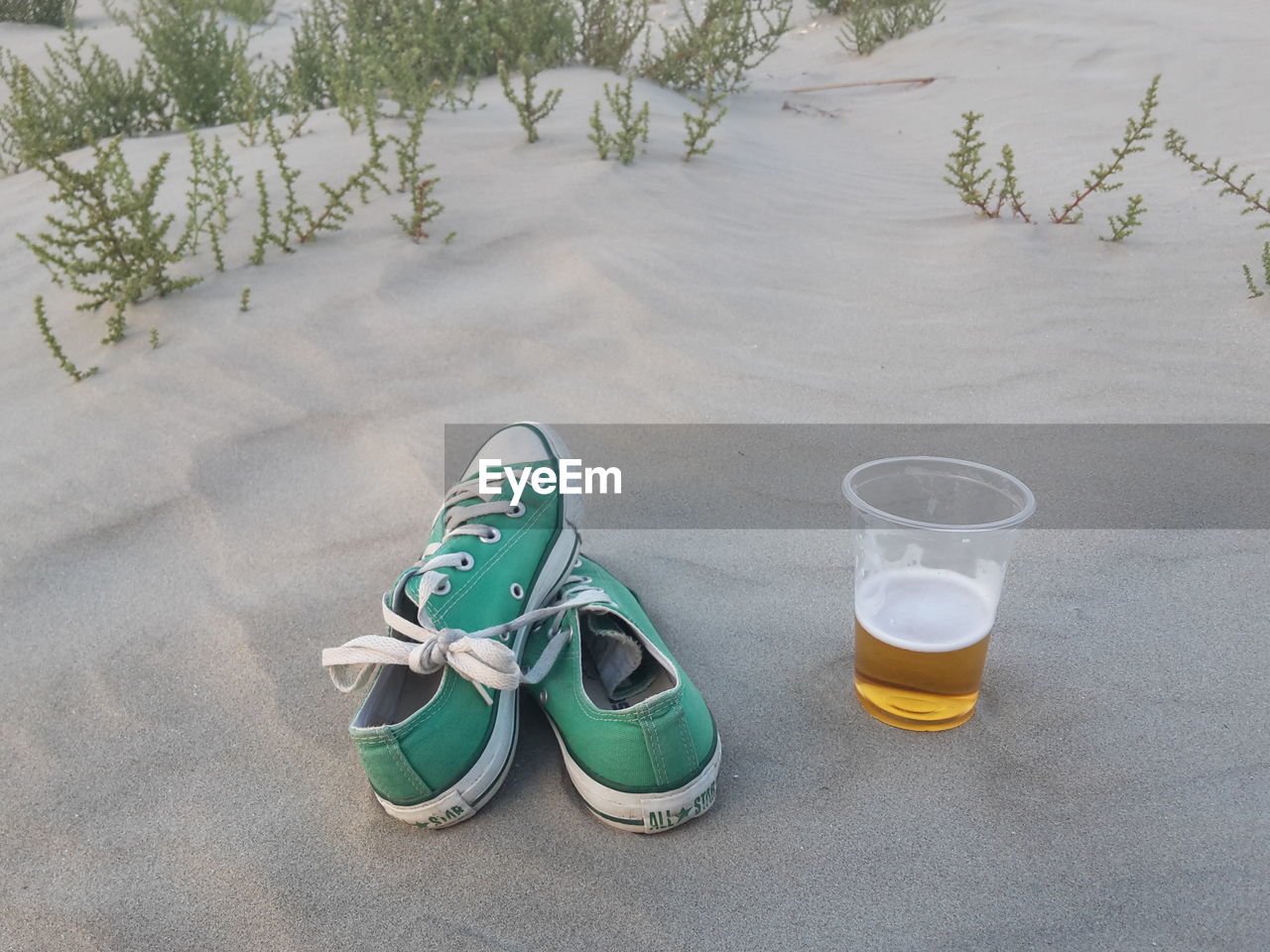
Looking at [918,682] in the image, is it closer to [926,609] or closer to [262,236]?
[926,609]

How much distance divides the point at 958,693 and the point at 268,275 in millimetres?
2820

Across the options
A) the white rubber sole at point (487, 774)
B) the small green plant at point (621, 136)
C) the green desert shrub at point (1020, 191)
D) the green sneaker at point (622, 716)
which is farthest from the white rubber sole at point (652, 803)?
Result: the small green plant at point (621, 136)

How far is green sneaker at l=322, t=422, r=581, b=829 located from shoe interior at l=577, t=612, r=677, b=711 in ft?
0.29

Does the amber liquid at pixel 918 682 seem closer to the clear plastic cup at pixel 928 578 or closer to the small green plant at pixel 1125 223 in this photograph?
the clear plastic cup at pixel 928 578

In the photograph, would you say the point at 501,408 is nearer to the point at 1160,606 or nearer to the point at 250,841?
the point at 250,841

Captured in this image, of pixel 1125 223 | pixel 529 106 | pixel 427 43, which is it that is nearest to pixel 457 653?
pixel 1125 223

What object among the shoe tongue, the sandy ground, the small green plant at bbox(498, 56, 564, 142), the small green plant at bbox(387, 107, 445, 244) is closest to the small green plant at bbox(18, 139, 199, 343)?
the sandy ground

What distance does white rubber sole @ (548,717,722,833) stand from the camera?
165cm

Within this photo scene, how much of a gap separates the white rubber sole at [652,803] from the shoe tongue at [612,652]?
0.79ft

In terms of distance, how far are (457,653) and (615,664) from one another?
35 centimetres

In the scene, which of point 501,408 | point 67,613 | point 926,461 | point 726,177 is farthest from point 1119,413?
point 67,613

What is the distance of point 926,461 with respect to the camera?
1.90 metres

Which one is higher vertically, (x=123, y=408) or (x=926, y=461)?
(x=926, y=461)

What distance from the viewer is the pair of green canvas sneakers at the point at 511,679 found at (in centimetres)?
164
